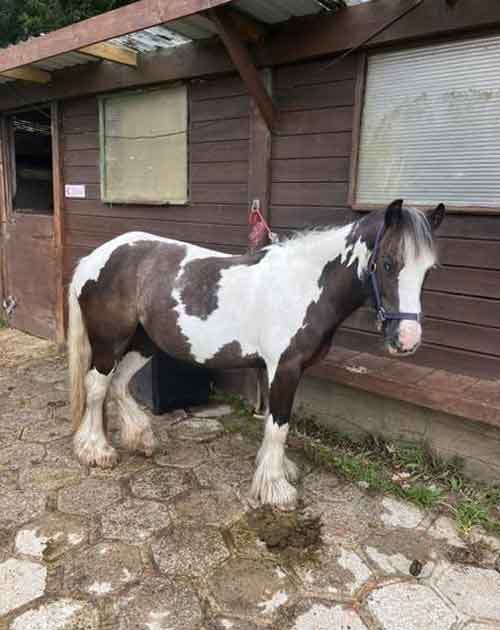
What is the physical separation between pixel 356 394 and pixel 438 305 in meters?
0.73

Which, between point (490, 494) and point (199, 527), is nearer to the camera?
point (199, 527)

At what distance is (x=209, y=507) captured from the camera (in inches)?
86.4

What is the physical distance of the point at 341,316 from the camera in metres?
2.12

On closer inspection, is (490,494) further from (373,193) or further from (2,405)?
(2,405)

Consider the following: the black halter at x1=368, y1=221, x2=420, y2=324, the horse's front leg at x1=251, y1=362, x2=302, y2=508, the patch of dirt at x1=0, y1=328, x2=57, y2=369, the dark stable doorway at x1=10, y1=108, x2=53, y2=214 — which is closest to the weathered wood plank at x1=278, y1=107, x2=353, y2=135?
the black halter at x1=368, y1=221, x2=420, y2=324

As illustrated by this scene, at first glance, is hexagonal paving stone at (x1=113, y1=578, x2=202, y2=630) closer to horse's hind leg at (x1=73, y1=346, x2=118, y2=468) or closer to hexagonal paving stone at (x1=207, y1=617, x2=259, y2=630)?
hexagonal paving stone at (x1=207, y1=617, x2=259, y2=630)

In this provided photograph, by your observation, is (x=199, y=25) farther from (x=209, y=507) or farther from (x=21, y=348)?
(x=21, y=348)

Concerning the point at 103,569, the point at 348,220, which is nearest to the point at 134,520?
the point at 103,569

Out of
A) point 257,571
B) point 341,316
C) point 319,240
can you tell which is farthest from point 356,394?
point 257,571

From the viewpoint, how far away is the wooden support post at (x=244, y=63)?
2484 millimetres

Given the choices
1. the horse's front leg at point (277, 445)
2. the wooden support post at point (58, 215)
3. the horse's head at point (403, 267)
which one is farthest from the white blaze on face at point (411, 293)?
the wooden support post at point (58, 215)

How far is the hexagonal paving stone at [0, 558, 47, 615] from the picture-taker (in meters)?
1.62

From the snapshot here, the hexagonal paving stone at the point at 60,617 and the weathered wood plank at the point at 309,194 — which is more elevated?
the weathered wood plank at the point at 309,194

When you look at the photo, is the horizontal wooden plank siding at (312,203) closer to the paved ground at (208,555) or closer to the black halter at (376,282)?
the black halter at (376,282)
